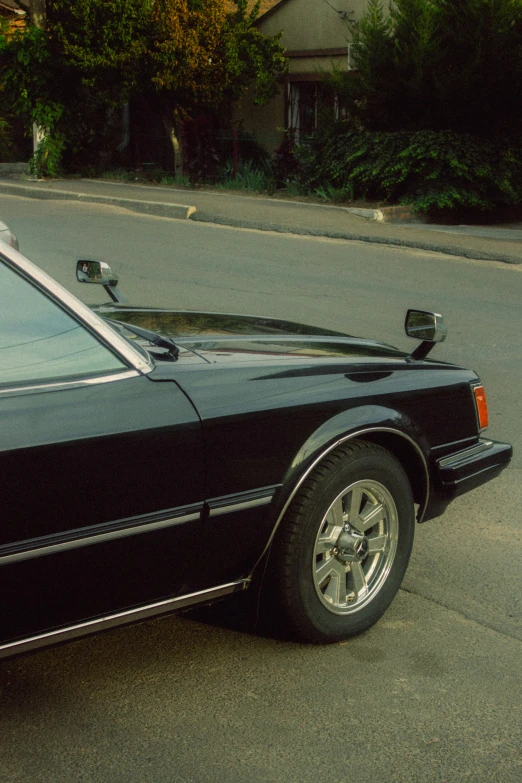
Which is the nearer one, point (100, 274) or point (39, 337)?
point (39, 337)

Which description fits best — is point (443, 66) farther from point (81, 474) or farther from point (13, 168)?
point (81, 474)

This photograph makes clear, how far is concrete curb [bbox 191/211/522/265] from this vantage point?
46.7 feet

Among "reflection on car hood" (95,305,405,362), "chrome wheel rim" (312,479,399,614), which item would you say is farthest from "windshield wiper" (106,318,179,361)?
"chrome wheel rim" (312,479,399,614)

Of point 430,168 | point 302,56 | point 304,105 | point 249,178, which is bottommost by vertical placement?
point 249,178

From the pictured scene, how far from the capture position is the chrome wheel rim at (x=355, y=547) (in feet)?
11.5

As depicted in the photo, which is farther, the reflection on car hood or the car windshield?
the reflection on car hood

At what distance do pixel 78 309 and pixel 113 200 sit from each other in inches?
647

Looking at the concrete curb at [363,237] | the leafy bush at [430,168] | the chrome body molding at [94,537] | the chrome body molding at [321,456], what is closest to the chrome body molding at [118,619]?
the chrome body molding at [321,456]

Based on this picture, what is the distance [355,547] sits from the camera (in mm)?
3572

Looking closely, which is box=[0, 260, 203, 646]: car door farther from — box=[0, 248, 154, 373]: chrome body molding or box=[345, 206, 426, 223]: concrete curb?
box=[345, 206, 426, 223]: concrete curb

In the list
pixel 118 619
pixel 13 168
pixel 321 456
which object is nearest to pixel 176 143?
pixel 13 168

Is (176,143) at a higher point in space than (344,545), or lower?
higher

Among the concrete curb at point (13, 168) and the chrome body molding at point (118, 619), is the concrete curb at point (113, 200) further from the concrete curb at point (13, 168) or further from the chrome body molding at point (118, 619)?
the chrome body molding at point (118, 619)

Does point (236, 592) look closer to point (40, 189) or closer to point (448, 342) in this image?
point (448, 342)
